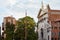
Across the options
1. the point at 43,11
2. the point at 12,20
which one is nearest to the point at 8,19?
the point at 12,20

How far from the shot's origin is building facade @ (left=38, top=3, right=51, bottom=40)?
4036 inches

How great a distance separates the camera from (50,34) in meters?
99.1

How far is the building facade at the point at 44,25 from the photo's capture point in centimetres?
10253

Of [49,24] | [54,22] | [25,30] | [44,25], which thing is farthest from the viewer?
[44,25]

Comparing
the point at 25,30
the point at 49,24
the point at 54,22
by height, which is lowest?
the point at 25,30

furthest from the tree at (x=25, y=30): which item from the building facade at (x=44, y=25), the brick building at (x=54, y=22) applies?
the building facade at (x=44, y=25)

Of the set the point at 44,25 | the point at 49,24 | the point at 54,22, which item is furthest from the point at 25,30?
the point at 44,25

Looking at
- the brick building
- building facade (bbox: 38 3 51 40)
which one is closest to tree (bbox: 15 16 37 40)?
the brick building

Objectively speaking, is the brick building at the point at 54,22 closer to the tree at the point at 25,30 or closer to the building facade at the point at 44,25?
the building facade at the point at 44,25

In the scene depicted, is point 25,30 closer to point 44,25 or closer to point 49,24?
point 49,24

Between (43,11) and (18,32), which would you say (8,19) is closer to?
(43,11)

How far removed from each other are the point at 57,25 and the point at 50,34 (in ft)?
11.0

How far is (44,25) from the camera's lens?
358 ft

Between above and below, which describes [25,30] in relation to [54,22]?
below
